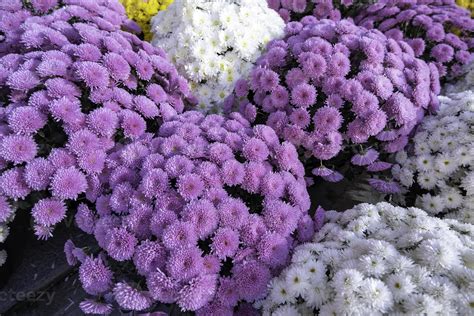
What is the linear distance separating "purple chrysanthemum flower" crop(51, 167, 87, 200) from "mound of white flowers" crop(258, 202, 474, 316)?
3.27 feet

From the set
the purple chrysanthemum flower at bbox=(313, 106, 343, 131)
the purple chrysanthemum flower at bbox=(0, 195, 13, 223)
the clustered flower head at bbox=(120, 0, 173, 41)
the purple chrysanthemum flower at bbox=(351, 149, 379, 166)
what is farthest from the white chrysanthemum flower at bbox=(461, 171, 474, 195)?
the clustered flower head at bbox=(120, 0, 173, 41)

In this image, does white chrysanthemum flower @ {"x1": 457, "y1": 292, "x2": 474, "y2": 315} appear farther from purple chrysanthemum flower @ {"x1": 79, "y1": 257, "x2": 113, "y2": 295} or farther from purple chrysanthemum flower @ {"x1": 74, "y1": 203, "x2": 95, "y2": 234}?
purple chrysanthemum flower @ {"x1": 74, "y1": 203, "x2": 95, "y2": 234}

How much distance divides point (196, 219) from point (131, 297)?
407mm

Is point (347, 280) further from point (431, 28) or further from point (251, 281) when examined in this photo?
point (431, 28)

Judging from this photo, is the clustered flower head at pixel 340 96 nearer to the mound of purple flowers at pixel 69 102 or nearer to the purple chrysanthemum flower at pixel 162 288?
the mound of purple flowers at pixel 69 102

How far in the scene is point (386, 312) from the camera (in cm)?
145

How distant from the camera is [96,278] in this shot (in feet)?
5.84

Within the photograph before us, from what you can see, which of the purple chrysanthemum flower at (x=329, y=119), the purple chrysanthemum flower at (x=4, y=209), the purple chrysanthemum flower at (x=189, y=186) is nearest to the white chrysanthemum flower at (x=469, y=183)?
the purple chrysanthemum flower at (x=329, y=119)

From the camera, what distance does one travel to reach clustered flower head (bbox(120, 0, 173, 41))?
3420mm

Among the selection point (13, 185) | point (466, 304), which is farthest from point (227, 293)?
point (13, 185)

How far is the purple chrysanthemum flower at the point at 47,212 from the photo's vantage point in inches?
76.7

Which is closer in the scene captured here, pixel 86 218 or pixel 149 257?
pixel 149 257

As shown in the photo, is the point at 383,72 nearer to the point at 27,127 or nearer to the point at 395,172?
the point at 395,172

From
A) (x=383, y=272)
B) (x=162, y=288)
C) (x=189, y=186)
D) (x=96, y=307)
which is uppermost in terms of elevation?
(x=383, y=272)
